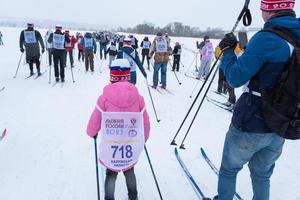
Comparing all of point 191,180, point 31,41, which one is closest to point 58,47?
point 31,41

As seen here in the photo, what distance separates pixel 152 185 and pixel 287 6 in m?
2.73

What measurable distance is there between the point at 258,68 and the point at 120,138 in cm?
144

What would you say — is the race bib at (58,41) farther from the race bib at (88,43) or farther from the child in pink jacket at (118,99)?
the child in pink jacket at (118,99)

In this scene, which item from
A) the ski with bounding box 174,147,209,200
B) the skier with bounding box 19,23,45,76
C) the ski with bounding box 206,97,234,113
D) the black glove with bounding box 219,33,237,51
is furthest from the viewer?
the skier with bounding box 19,23,45,76

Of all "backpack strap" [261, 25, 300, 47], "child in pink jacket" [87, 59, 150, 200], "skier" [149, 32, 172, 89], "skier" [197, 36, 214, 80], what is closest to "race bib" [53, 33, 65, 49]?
"skier" [149, 32, 172, 89]

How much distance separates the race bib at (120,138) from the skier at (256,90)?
0.90 m

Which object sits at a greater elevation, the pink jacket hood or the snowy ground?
the pink jacket hood

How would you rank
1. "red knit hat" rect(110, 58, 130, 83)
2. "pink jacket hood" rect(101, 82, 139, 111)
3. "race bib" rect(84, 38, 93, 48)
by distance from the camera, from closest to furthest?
1. "pink jacket hood" rect(101, 82, 139, 111)
2. "red knit hat" rect(110, 58, 130, 83)
3. "race bib" rect(84, 38, 93, 48)

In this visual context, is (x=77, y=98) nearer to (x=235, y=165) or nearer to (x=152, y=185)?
(x=152, y=185)

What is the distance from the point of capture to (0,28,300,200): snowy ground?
12.2 ft

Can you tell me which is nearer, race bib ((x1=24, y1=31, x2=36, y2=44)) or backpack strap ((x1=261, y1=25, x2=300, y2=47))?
backpack strap ((x1=261, y1=25, x2=300, y2=47))

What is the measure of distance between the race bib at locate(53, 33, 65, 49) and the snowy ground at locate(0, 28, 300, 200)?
244cm

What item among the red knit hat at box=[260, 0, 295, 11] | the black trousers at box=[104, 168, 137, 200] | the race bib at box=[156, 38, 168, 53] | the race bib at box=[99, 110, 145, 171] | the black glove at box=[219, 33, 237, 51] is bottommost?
the black trousers at box=[104, 168, 137, 200]

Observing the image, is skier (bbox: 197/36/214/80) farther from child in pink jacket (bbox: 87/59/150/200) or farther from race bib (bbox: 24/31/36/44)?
child in pink jacket (bbox: 87/59/150/200)
